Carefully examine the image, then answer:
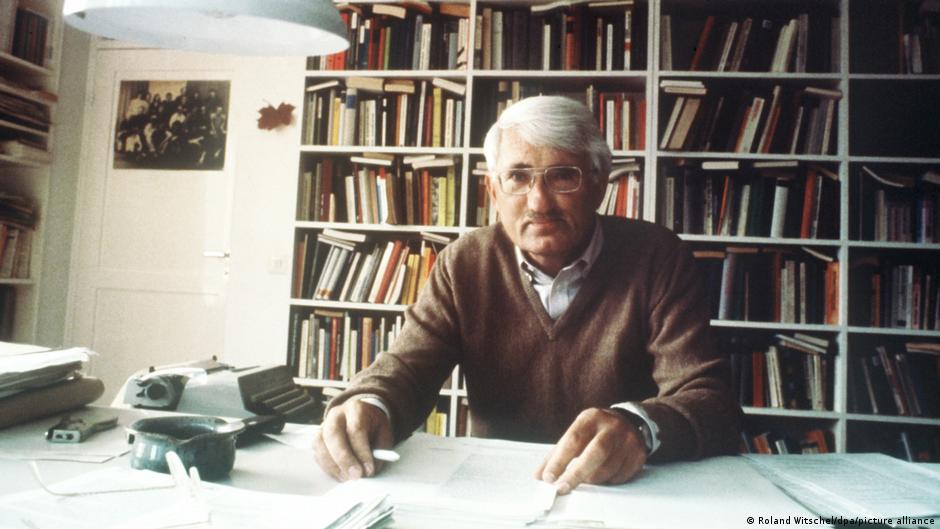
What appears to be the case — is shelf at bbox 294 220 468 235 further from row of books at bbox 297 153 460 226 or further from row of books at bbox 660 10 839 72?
row of books at bbox 660 10 839 72

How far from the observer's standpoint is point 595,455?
2.73 ft

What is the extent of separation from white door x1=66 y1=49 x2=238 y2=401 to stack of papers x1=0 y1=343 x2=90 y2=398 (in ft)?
7.45

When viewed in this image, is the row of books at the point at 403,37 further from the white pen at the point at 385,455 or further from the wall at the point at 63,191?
the white pen at the point at 385,455

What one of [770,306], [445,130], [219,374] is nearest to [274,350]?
[445,130]

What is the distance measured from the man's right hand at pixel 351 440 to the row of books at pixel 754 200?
1912 millimetres

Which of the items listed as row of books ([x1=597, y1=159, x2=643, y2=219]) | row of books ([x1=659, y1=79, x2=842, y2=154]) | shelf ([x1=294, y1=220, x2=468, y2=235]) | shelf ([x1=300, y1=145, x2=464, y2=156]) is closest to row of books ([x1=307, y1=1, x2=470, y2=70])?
shelf ([x1=300, y1=145, x2=464, y2=156])

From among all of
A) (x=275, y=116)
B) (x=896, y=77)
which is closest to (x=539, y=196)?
(x=896, y=77)

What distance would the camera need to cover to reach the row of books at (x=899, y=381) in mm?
2455

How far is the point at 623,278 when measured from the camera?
1373 millimetres

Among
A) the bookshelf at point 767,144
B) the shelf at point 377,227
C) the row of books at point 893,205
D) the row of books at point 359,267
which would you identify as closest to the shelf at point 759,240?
the bookshelf at point 767,144

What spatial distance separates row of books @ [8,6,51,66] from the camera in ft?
9.91

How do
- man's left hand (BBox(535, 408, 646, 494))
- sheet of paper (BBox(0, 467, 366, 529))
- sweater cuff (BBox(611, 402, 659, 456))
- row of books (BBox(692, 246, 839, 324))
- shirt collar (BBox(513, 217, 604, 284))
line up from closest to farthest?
sheet of paper (BBox(0, 467, 366, 529))
man's left hand (BBox(535, 408, 646, 494))
sweater cuff (BBox(611, 402, 659, 456))
shirt collar (BBox(513, 217, 604, 284))
row of books (BBox(692, 246, 839, 324))

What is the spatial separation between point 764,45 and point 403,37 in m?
1.53

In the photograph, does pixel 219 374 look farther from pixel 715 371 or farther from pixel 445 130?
pixel 445 130
